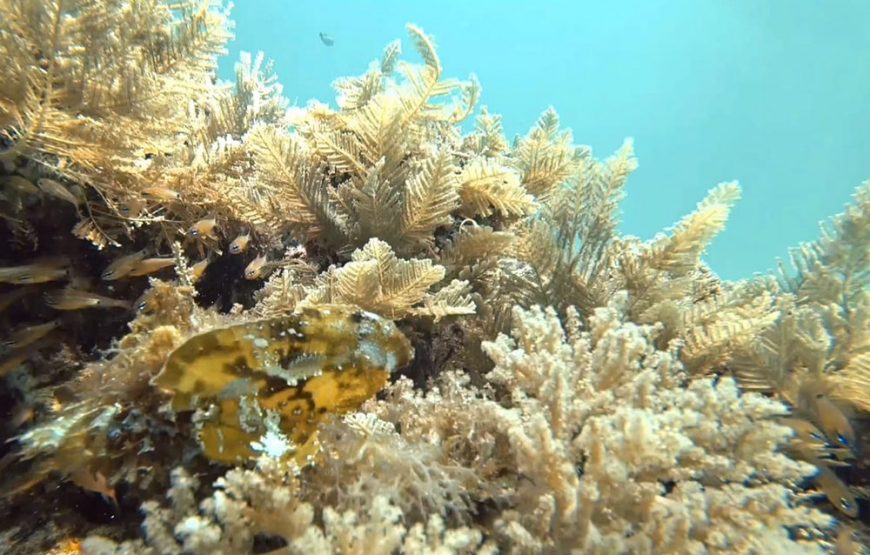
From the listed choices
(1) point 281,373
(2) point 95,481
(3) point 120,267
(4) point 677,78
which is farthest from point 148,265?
(4) point 677,78

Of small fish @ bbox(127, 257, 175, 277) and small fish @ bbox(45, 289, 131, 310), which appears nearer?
small fish @ bbox(45, 289, 131, 310)

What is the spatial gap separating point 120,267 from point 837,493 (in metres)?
3.19

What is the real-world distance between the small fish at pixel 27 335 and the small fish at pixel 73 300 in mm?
88

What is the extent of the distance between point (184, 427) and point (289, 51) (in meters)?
124

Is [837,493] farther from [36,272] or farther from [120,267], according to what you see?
[36,272]

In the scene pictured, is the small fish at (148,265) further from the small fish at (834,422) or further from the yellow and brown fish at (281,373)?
the small fish at (834,422)

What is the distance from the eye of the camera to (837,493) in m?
2.05

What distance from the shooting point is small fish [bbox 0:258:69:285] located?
200 centimetres

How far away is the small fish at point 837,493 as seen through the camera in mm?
2049

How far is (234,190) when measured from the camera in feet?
8.65

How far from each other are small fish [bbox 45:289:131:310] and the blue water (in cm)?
7607

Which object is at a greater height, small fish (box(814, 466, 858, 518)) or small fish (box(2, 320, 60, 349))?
small fish (box(814, 466, 858, 518))

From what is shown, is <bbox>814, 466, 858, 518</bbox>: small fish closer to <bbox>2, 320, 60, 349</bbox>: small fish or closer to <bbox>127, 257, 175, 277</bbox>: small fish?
<bbox>127, 257, 175, 277</bbox>: small fish

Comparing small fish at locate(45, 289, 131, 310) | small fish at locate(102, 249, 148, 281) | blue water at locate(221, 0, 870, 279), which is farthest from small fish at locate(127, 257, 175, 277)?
blue water at locate(221, 0, 870, 279)
